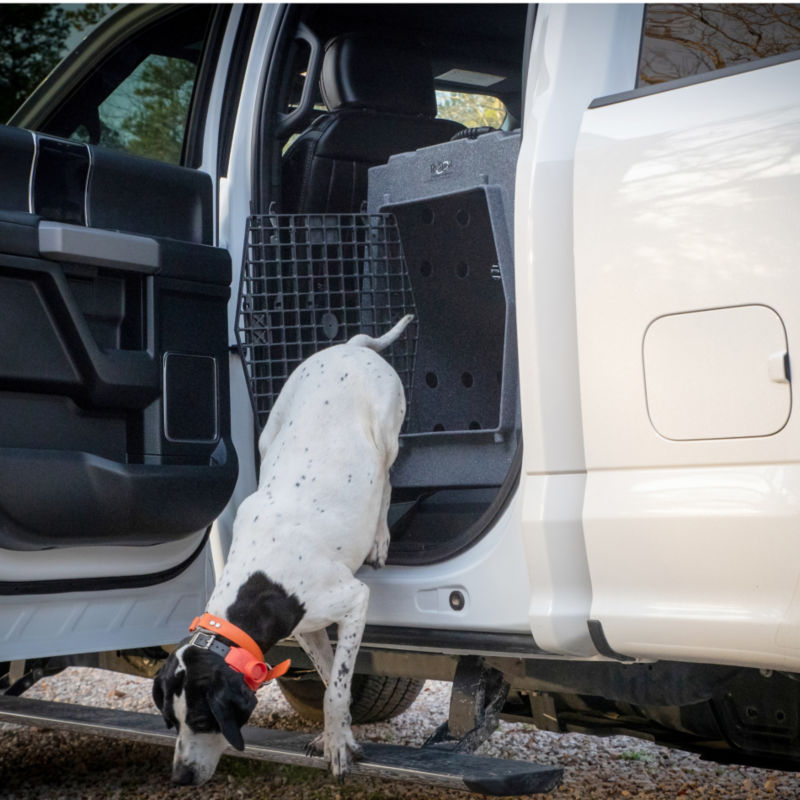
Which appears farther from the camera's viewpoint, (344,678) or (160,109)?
(160,109)

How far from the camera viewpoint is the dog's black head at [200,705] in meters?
2.57

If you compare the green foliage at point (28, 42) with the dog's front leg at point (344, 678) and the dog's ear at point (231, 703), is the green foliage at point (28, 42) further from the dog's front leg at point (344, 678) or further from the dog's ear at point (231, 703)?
the dog's ear at point (231, 703)

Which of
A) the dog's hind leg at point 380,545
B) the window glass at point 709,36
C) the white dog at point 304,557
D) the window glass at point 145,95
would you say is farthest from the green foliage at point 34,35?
the window glass at point 709,36

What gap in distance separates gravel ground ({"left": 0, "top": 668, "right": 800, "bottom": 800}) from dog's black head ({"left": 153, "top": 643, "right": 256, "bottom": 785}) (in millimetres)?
355

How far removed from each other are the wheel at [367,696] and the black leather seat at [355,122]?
1.70m

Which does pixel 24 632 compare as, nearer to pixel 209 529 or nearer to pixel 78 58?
pixel 209 529

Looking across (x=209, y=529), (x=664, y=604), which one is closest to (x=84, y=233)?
(x=209, y=529)

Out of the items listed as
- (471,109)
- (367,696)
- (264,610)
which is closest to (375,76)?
(471,109)

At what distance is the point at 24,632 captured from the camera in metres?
2.75

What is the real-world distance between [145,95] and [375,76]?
763mm

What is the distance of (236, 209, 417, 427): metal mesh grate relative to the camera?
321 cm

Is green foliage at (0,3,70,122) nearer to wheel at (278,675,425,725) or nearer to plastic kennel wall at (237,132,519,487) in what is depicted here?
plastic kennel wall at (237,132,519,487)

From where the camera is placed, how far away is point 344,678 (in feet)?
9.44

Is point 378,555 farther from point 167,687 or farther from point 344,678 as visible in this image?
point 167,687
